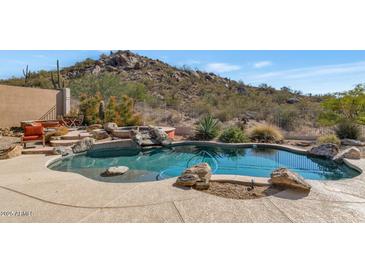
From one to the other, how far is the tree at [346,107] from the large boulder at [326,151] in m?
4.22

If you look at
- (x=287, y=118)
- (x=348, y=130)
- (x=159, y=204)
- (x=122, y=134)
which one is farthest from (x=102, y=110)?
(x=348, y=130)

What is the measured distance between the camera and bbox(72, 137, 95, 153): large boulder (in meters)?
7.69

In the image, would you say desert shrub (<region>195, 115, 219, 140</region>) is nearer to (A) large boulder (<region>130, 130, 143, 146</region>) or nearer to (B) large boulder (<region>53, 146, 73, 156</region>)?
(A) large boulder (<region>130, 130, 143, 146</region>)

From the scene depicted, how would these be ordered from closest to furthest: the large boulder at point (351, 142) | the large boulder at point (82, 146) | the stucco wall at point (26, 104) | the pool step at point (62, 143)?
the large boulder at point (82, 146), the pool step at point (62, 143), the large boulder at point (351, 142), the stucco wall at point (26, 104)

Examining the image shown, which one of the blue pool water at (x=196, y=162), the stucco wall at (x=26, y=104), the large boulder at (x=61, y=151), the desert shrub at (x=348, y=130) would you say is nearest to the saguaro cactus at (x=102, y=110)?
the stucco wall at (x=26, y=104)

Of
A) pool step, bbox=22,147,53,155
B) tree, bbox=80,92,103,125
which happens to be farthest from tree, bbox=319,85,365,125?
pool step, bbox=22,147,53,155

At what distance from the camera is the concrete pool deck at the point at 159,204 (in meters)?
2.98

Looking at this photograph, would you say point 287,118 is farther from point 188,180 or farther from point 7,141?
point 7,141

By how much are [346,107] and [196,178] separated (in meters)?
9.86

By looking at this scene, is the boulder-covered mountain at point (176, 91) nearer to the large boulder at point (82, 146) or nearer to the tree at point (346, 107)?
the tree at point (346, 107)

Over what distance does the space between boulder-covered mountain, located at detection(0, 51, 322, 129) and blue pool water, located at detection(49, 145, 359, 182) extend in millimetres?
6212

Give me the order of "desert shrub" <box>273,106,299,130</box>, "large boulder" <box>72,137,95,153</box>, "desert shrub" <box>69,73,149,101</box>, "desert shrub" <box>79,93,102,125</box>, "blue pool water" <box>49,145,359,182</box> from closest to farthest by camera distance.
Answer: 1. "blue pool water" <box>49,145,359,182</box>
2. "large boulder" <box>72,137,95,153</box>
3. "desert shrub" <box>79,93,102,125</box>
4. "desert shrub" <box>273,106,299,130</box>
5. "desert shrub" <box>69,73,149,101</box>
